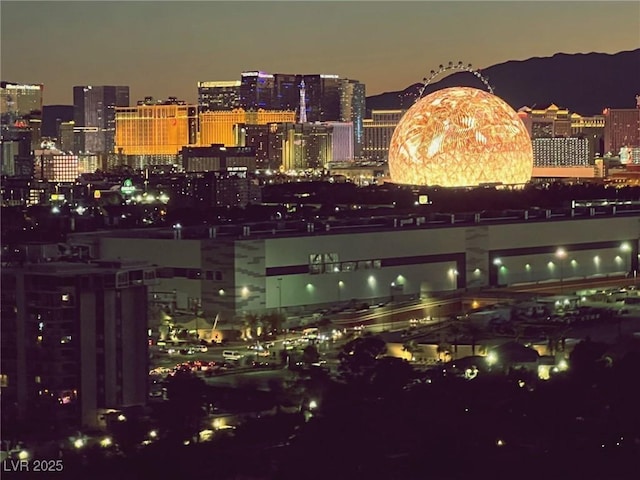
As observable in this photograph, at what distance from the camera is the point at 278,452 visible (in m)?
15.9

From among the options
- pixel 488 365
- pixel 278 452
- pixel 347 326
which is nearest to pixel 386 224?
pixel 347 326

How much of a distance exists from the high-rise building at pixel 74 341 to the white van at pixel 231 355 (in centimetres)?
367

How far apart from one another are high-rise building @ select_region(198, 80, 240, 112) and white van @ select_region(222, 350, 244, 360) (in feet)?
263

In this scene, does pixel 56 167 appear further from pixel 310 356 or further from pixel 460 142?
pixel 310 356

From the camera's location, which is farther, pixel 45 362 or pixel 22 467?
pixel 45 362

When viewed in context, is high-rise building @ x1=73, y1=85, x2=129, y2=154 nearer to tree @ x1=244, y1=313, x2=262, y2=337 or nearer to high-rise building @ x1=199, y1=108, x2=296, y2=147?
high-rise building @ x1=199, y1=108, x2=296, y2=147

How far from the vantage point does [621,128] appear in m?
101

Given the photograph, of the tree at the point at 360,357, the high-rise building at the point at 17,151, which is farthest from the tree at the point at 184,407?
the high-rise building at the point at 17,151

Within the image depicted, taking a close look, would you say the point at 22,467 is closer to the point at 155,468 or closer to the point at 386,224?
the point at 155,468

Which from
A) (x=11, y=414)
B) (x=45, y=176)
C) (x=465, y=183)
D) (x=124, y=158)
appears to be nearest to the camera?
(x=11, y=414)

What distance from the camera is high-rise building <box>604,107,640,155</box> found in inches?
3915

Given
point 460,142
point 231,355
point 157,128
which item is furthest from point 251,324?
point 157,128

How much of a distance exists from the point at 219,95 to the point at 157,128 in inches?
282

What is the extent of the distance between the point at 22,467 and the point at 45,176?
65314mm
